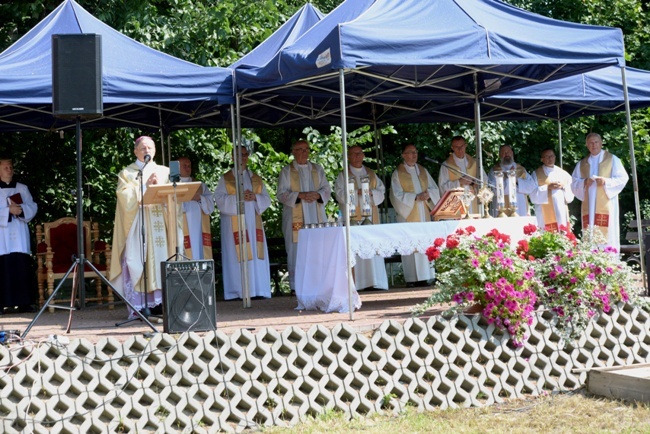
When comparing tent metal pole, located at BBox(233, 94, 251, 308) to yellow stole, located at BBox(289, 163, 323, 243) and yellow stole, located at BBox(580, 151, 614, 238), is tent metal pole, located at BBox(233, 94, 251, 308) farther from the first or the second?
yellow stole, located at BBox(580, 151, 614, 238)

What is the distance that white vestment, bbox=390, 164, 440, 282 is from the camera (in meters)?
12.8

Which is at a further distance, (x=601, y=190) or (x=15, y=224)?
(x=601, y=190)

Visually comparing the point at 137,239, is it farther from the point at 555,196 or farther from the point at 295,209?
Answer: the point at 555,196

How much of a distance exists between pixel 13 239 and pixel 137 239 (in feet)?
8.23

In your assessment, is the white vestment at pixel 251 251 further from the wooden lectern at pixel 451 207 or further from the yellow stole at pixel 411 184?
the wooden lectern at pixel 451 207

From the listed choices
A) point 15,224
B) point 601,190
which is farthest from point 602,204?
point 15,224

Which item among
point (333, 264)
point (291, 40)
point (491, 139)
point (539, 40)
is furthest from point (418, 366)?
point (491, 139)

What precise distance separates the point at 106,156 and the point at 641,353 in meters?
9.21

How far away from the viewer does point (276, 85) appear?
9719 mm

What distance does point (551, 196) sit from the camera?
1341cm

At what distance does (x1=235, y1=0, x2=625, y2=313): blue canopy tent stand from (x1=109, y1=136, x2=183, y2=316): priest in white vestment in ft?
4.63

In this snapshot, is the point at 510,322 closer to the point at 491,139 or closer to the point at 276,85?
the point at 276,85

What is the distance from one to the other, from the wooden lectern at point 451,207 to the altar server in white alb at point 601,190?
287 cm

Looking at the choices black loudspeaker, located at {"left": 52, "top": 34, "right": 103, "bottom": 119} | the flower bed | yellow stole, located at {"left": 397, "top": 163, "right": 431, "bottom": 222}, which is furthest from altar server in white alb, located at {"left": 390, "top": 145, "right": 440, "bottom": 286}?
black loudspeaker, located at {"left": 52, "top": 34, "right": 103, "bottom": 119}
